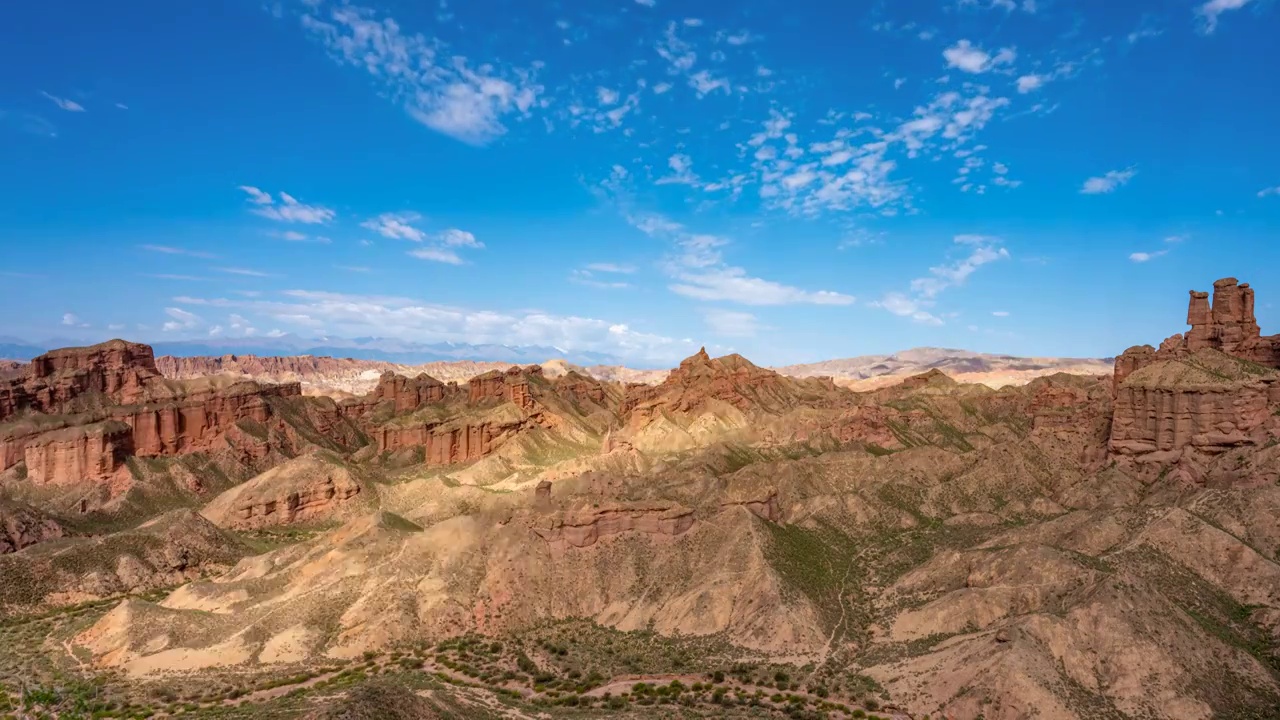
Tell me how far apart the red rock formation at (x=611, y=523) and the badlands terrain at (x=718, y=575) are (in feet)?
0.86

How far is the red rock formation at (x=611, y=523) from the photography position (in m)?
75.2

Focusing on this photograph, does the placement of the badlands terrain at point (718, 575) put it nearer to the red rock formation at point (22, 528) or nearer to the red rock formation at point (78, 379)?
the red rock formation at point (22, 528)

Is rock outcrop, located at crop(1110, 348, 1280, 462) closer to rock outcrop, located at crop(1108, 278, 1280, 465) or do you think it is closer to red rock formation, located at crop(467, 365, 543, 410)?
rock outcrop, located at crop(1108, 278, 1280, 465)

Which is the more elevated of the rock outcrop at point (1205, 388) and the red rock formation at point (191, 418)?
the rock outcrop at point (1205, 388)

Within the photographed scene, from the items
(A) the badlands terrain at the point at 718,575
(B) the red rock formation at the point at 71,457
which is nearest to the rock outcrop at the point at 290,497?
(A) the badlands terrain at the point at 718,575

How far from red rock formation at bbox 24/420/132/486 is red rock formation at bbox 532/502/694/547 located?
79.3 metres

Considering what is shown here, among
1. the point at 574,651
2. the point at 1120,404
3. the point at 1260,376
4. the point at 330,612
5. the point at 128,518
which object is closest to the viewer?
the point at 574,651

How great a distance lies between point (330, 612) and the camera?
68.9 metres

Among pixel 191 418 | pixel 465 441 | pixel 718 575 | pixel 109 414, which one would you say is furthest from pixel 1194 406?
pixel 109 414

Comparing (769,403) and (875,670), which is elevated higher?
(769,403)

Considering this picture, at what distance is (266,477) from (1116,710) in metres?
104

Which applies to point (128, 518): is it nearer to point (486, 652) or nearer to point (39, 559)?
point (39, 559)

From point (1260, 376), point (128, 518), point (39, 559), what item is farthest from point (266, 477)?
point (1260, 376)

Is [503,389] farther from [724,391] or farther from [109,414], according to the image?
[109,414]
